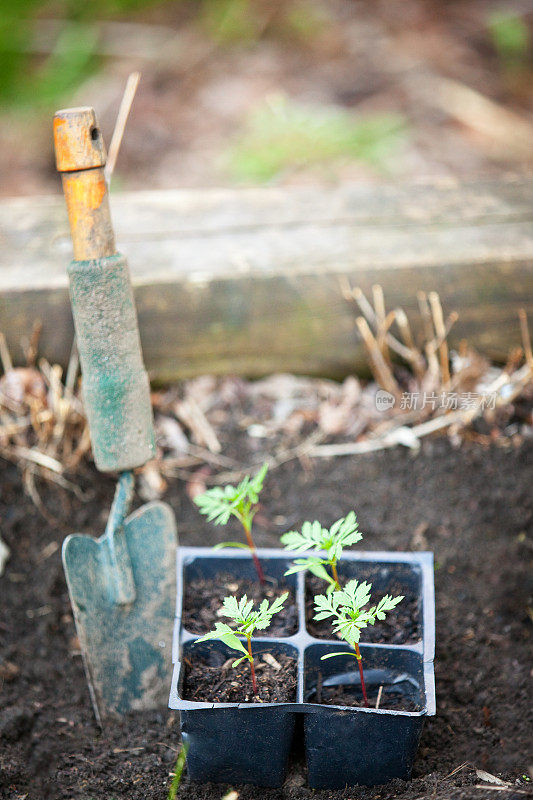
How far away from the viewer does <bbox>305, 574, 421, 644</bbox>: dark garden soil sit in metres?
1.37

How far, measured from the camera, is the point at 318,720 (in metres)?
1.21

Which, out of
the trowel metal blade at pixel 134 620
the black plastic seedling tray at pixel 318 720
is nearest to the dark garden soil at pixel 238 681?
the black plastic seedling tray at pixel 318 720

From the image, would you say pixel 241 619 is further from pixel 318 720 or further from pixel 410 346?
pixel 410 346

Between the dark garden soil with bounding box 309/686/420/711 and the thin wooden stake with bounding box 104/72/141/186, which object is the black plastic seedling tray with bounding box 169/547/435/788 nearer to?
the dark garden soil with bounding box 309/686/420/711

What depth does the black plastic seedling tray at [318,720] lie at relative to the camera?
1202mm

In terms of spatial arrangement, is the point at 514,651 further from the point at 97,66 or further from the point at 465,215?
the point at 97,66

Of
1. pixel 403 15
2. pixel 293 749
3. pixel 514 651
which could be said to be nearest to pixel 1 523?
pixel 293 749

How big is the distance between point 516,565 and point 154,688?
2.69 ft

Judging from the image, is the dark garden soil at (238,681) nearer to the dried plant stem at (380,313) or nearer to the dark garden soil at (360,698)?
the dark garden soil at (360,698)

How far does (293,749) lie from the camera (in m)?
1.33

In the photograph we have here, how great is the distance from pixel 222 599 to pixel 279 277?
2.78 ft

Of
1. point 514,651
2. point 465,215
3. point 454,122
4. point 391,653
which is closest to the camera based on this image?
point 391,653

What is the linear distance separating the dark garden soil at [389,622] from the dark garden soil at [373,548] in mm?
190
